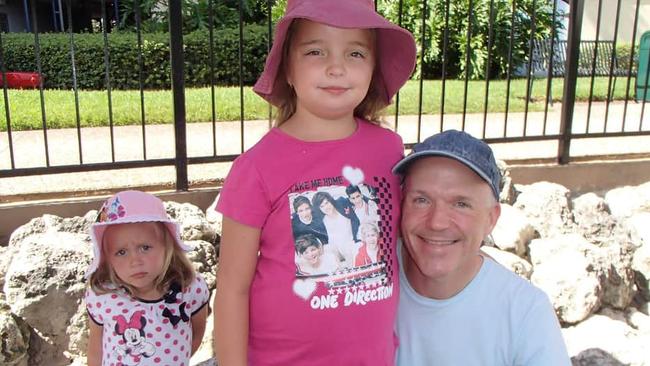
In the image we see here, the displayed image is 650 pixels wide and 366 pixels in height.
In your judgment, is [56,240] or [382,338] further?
[56,240]

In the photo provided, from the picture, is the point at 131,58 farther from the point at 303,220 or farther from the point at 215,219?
the point at 303,220

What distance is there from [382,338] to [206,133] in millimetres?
5089

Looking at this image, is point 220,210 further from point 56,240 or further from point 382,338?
point 56,240

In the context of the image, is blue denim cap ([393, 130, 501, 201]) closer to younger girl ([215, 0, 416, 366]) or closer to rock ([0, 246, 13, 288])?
younger girl ([215, 0, 416, 366])

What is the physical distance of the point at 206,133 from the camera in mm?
6520

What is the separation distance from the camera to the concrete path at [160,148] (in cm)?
427

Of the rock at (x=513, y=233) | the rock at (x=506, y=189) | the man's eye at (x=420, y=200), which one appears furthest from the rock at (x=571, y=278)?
the man's eye at (x=420, y=200)

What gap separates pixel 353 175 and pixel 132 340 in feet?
2.96

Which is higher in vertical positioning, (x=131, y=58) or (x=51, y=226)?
(x=131, y=58)

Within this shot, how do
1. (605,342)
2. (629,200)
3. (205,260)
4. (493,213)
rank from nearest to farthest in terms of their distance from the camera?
(493,213) < (605,342) < (205,260) < (629,200)

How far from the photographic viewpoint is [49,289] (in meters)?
2.84

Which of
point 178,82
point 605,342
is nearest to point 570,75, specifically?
point 605,342

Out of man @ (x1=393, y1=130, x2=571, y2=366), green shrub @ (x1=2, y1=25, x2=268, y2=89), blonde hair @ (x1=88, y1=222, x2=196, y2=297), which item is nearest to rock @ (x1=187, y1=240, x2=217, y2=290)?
blonde hair @ (x1=88, y1=222, x2=196, y2=297)

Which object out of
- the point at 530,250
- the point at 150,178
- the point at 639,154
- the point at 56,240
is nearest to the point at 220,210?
the point at 56,240
